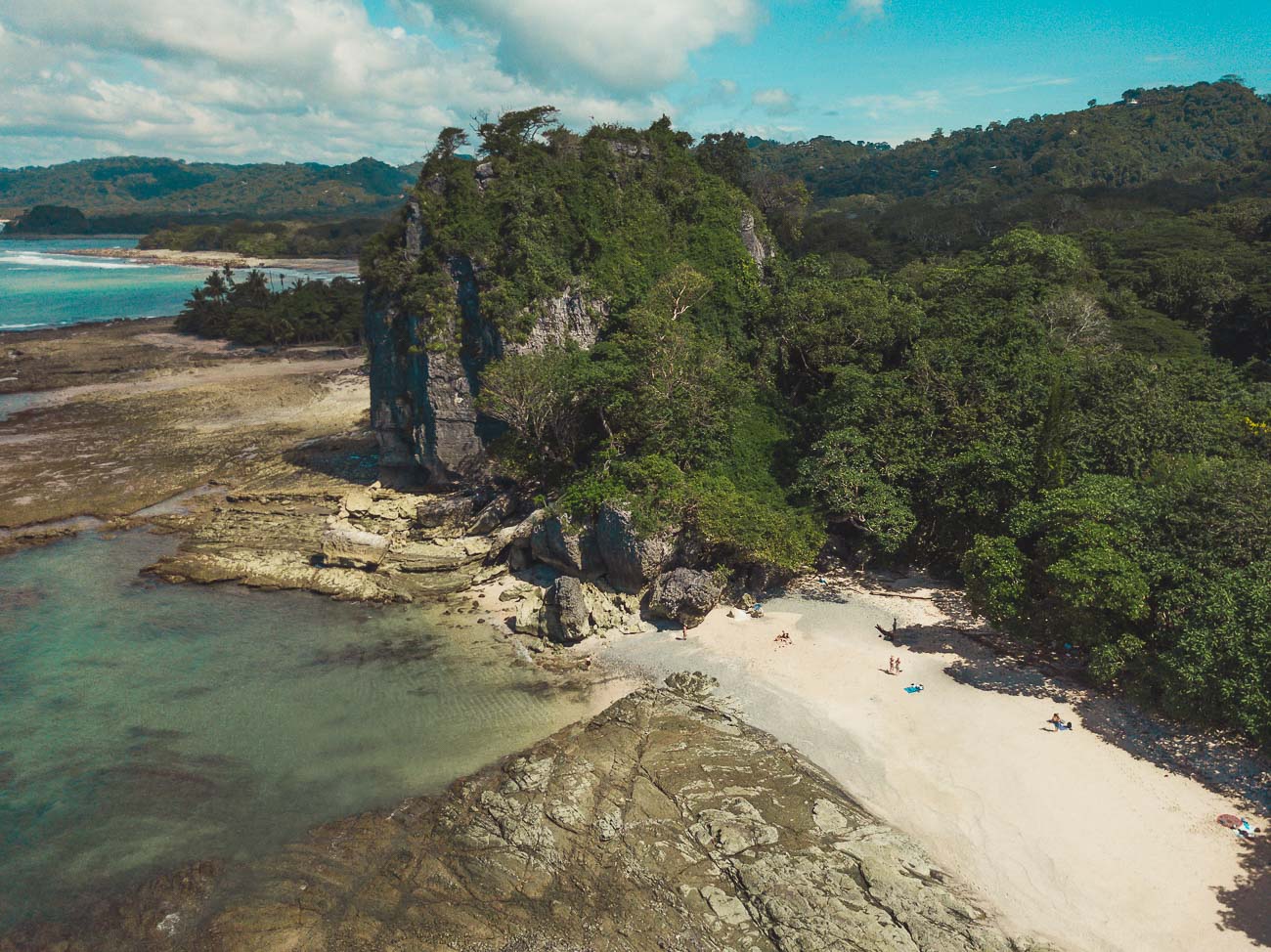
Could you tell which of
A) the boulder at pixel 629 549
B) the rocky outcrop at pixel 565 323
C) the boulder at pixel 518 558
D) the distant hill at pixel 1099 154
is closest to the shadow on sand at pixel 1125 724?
the boulder at pixel 629 549

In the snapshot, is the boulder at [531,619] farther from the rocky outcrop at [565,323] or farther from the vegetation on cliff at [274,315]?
the vegetation on cliff at [274,315]

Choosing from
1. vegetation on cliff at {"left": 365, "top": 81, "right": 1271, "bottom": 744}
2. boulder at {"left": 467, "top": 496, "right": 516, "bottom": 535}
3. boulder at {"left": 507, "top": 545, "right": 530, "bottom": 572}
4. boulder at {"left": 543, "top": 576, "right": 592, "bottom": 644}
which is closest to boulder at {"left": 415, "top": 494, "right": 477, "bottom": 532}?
boulder at {"left": 467, "top": 496, "right": 516, "bottom": 535}

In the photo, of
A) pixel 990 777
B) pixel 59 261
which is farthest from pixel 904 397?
pixel 59 261

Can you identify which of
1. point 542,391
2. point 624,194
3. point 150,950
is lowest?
point 150,950

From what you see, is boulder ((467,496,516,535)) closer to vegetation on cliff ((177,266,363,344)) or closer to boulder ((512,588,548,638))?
boulder ((512,588,548,638))

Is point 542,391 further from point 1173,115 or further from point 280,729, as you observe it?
point 1173,115

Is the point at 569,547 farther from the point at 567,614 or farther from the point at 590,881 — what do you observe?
the point at 590,881

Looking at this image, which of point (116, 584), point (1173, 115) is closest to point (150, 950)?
point (116, 584)
